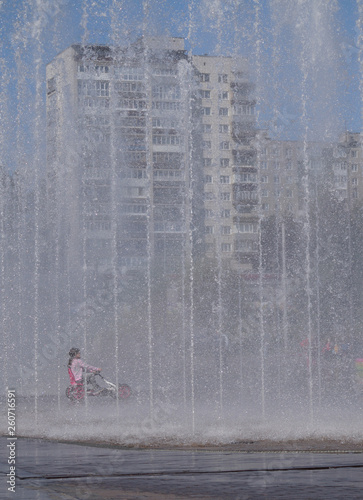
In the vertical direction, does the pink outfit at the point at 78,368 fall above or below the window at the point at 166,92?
below

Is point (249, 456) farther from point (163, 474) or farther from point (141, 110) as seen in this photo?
point (141, 110)

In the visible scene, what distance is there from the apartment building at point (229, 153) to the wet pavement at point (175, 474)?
1105 centimetres

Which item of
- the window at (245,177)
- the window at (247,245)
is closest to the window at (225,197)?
the window at (245,177)

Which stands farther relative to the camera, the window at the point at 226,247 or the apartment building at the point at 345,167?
the window at the point at 226,247

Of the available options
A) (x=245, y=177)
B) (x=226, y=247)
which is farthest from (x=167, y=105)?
(x=226, y=247)

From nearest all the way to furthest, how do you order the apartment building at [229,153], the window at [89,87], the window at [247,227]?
1. the apartment building at [229,153]
2. the window at [89,87]
3. the window at [247,227]

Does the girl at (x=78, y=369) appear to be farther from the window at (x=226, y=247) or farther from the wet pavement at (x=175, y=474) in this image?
the window at (x=226, y=247)

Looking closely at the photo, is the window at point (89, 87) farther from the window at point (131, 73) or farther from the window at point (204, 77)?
the window at point (204, 77)

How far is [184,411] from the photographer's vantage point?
47.5 ft

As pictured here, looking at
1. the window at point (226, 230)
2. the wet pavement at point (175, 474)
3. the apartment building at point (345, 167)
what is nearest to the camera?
the wet pavement at point (175, 474)

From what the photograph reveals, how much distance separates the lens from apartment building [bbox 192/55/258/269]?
92.0 ft

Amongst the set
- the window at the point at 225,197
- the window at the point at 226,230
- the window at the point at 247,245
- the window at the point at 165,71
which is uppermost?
the window at the point at 165,71

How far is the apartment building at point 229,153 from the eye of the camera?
28.0m

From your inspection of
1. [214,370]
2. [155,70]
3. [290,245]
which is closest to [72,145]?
[155,70]
